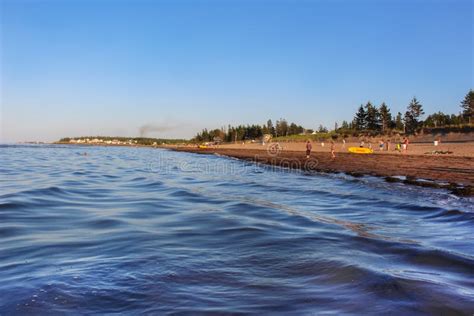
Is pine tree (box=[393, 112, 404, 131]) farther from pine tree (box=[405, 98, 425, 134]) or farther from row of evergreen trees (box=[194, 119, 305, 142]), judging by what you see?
row of evergreen trees (box=[194, 119, 305, 142])

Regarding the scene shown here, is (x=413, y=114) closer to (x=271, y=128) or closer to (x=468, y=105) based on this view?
(x=468, y=105)

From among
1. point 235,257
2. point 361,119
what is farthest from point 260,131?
point 235,257

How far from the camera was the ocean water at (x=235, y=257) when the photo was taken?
4.22 metres

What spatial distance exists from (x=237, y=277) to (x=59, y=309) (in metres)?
2.01

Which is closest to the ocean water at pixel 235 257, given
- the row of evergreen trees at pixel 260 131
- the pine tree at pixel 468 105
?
the pine tree at pixel 468 105

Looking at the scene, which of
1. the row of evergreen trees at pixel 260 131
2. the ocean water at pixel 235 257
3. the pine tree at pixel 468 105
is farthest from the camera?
the row of evergreen trees at pixel 260 131

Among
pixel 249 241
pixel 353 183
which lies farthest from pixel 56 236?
pixel 353 183

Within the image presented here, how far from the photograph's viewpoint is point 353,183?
18.9 metres

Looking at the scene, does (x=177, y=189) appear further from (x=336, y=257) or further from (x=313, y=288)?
(x=313, y=288)

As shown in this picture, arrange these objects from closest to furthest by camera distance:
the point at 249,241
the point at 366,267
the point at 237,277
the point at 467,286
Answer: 1. the point at 467,286
2. the point at 237,277
3. the point at 366,267
4. the point at 249,241

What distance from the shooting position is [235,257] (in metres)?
6.10

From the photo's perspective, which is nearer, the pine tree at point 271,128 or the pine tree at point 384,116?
the pine tree at point 384,116

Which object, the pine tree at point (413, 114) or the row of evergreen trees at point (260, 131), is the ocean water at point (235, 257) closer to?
the pine tree at point (413, 114)

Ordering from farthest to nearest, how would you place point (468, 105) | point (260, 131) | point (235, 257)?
point (260, 131) < point (468, 105) < point (235, 257)
